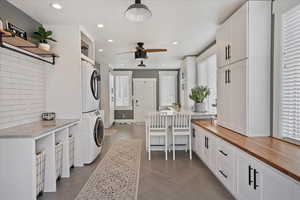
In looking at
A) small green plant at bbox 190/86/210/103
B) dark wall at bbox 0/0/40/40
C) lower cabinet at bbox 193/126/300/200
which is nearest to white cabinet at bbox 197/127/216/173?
lower cabinet at bbox 193/126/300/200

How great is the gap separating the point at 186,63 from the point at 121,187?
4.72 metres

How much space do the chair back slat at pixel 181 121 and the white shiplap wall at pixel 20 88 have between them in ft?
8.22

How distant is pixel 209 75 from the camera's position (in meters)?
5.43

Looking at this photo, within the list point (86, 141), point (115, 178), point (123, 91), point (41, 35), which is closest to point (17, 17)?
point (41, 35)

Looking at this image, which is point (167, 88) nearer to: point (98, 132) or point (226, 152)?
point (98, 132)

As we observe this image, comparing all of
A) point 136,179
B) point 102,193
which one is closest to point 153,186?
point 136,179

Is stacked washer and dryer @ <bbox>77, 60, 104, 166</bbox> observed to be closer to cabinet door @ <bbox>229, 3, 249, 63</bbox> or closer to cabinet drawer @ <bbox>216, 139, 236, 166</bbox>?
cabinet drawer @ <bbox>216, 139, 236, 166</bbox>

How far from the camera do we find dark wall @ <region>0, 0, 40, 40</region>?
2.47 meters

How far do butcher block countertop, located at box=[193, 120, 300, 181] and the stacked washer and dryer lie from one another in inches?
89.1

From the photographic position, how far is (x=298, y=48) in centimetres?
202

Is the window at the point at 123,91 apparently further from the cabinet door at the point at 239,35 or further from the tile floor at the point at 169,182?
the cabinet door at the point at 239,35

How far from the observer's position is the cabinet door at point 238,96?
2538mm

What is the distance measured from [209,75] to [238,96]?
2869mm

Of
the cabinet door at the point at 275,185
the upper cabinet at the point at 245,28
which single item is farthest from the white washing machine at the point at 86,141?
the cabinet door at the point at 275,185
